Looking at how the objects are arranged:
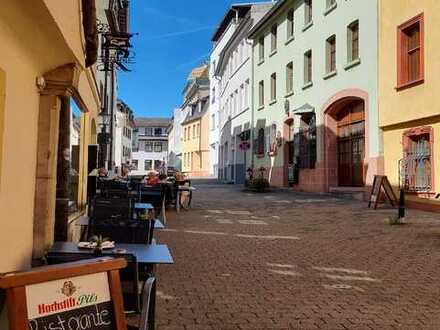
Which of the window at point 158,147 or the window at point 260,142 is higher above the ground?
the window at point 158,147

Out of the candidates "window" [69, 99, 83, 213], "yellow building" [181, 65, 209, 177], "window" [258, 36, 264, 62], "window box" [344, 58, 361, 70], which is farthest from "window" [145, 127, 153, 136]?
"window" [69, 99, 83, 213]

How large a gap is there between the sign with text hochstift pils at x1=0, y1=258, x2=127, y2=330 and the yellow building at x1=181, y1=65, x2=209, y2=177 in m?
54.6

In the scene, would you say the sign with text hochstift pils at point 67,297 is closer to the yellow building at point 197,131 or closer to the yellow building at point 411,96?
the yellow building at point 411,96

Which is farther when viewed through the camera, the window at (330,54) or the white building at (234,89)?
the white building at (234,89)

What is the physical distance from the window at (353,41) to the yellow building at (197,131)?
37031 millimetres

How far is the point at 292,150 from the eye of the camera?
27.1 metres

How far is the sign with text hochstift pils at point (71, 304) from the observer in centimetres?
257

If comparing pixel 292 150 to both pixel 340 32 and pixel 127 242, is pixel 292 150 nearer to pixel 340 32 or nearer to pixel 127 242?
pixel 340 32

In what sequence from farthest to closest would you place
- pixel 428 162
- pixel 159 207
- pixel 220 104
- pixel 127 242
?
1. pixel 220 104
2. pixel 428 162
3. pixel 159 207
4. pixel 127 242

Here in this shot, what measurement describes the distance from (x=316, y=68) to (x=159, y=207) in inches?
462

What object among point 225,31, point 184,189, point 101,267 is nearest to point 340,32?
point 184,189

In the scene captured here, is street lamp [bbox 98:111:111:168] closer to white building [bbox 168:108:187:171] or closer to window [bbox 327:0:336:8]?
window [bbox 327:0:336:8]

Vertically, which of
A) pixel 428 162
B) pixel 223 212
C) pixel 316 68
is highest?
pixel 316 68

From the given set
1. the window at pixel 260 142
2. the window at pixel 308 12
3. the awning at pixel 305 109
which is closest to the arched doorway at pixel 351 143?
the awning at pixel 305 109
